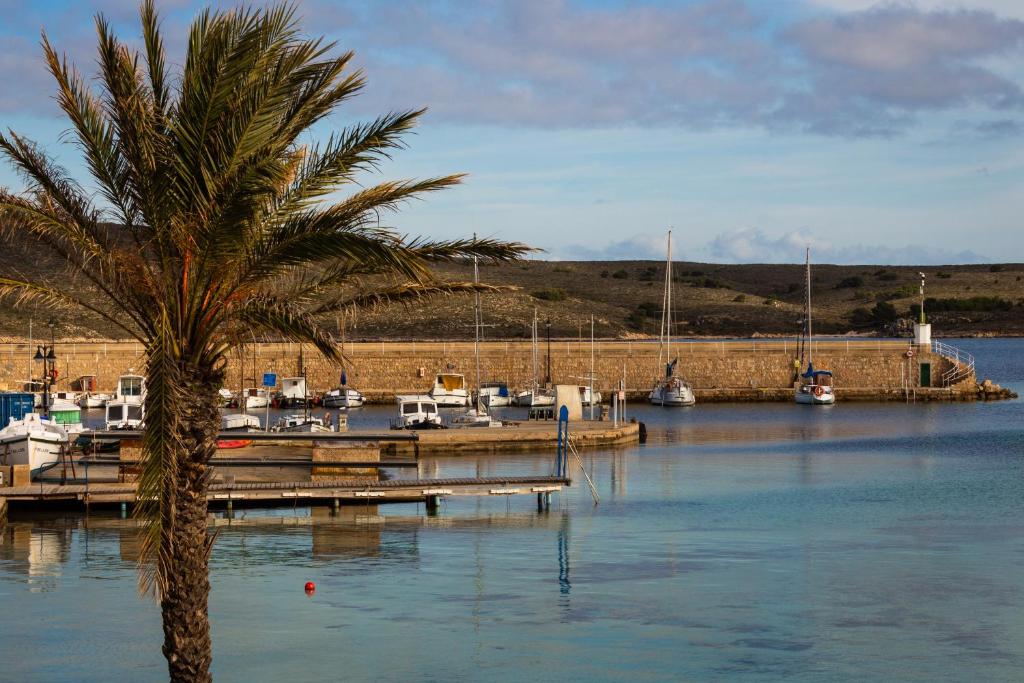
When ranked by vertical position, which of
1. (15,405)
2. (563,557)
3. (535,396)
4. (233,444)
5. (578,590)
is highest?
(15,405)

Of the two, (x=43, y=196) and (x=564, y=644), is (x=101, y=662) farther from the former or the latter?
(x=43, y=196)

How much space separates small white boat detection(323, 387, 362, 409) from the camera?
256ft

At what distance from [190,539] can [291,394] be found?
66729 millimetres

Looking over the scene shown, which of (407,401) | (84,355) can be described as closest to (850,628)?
(407,401)

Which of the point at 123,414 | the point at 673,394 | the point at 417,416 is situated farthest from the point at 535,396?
the point at 123,414

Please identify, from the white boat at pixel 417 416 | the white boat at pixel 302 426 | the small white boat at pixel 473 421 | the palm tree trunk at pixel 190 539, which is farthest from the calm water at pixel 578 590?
the white boat at pixel 417 416

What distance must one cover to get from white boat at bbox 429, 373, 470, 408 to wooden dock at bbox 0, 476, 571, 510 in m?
44.2

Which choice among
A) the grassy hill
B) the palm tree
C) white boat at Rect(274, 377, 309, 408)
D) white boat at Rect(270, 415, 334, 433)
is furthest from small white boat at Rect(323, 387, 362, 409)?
the palm tree

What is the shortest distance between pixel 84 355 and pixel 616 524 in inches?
2316

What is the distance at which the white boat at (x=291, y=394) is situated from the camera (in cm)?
7931

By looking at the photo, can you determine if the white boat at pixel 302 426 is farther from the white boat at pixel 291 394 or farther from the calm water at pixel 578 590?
the white boat at pixel 291 394

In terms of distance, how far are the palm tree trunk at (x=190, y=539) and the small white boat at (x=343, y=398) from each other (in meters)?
64.3

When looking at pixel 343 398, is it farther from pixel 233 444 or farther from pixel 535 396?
pixel 233 444

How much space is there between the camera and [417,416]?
2315 inches
